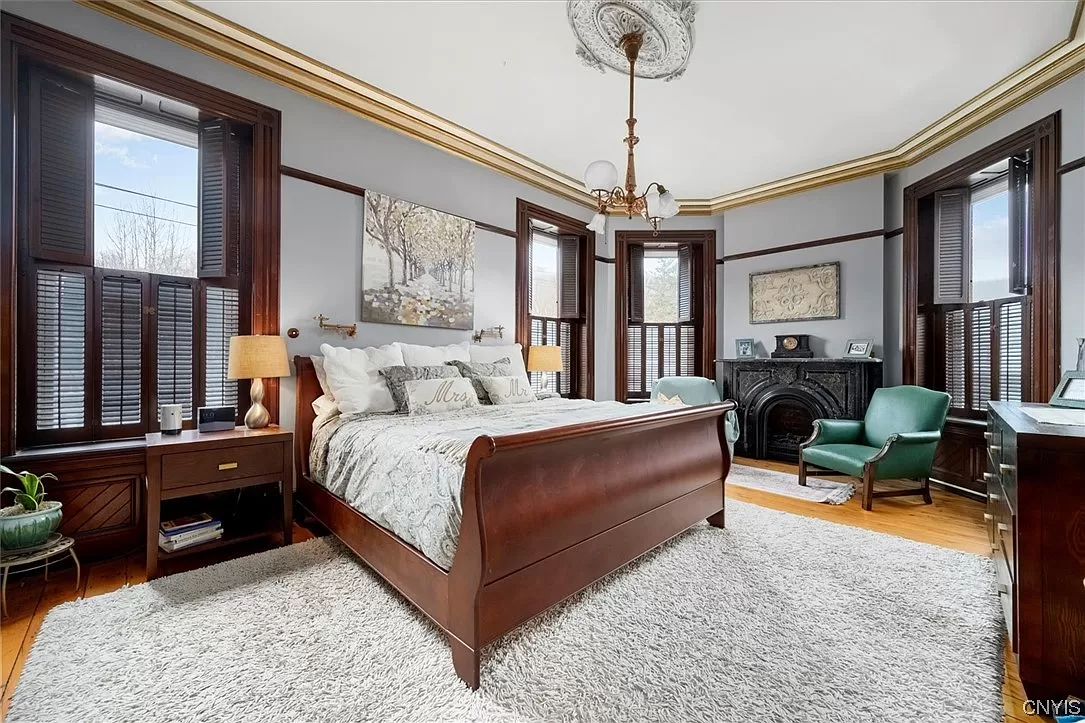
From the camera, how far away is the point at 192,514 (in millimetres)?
2693

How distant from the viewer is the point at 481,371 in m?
3.66

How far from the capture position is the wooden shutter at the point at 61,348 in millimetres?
2381

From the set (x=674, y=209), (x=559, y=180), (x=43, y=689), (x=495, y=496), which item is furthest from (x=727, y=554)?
(x=559, y=180)

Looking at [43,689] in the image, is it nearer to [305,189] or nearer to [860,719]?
[860,719]

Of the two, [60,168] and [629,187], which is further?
[629,187]

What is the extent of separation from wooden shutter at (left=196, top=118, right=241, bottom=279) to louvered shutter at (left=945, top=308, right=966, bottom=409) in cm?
586

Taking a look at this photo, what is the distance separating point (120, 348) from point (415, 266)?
197cm

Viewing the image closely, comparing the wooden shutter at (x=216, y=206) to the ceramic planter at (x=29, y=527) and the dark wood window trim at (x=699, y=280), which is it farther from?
the dark wood window trim at (x=699, y=280)

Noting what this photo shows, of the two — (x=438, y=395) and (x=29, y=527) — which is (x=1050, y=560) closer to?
(x=438, y=395)

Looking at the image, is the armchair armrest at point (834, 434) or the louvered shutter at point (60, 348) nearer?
the louvered shutter at point (60, 348)

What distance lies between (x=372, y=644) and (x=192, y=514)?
1720 millimetres

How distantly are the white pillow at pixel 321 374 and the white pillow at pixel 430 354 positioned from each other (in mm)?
545

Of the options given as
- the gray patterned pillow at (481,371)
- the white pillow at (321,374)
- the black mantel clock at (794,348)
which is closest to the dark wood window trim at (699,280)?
the black mantel clock at (794,348)


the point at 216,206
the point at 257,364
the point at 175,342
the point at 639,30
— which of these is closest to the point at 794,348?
the point at 639,30
